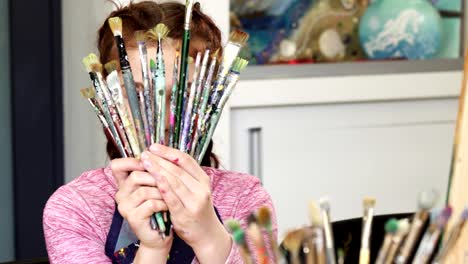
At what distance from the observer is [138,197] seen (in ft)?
3.05

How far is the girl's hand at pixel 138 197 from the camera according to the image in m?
0.92

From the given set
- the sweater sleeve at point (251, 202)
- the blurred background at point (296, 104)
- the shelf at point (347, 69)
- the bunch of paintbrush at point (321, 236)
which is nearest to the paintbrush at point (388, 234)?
the bunch of paintbrush at point (321, 236)

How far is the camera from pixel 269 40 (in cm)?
259

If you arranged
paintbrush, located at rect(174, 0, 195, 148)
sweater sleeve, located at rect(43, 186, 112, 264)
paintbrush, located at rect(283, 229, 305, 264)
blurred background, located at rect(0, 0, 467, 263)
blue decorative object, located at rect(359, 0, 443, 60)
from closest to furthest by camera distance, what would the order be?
paintbrush, located at rect(283, 229, 305, 264) < paintbrush, located at rect(174, 0, 195, 148) < sweater sleeve, located at rect(43, 186, 112, 264) < blurred background, located at rect(0, 0, 467, 263) < blue decorative object, located at rect(359, 0, 443, 60)

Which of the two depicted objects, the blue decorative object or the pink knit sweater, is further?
the blue decorative object

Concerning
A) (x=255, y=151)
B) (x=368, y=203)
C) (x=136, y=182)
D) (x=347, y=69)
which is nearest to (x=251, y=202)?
(x=136, y=182)

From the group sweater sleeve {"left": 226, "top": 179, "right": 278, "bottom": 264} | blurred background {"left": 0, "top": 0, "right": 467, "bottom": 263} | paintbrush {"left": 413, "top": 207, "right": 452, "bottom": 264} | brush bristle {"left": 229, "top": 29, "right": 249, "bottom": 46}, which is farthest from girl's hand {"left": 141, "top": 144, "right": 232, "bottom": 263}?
blurred background {"left": 0, "top": 0, "right": 467, "bottom": 263}

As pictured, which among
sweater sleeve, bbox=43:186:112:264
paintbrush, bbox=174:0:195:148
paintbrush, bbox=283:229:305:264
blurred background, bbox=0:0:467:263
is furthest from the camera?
blurred background, bbox=0:0:467:263

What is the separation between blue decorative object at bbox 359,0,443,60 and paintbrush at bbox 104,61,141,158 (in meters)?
1.83

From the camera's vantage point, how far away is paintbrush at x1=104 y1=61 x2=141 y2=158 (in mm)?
884

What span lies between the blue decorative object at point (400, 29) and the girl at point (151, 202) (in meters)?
1.35

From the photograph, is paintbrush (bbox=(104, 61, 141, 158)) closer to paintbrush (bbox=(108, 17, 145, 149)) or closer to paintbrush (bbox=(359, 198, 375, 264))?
paintbrush (bbox=(108, 17, 145, 149))

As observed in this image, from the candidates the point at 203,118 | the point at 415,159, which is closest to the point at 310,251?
the point at 203,118

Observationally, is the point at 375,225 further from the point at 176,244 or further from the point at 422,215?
the point at 422,215
